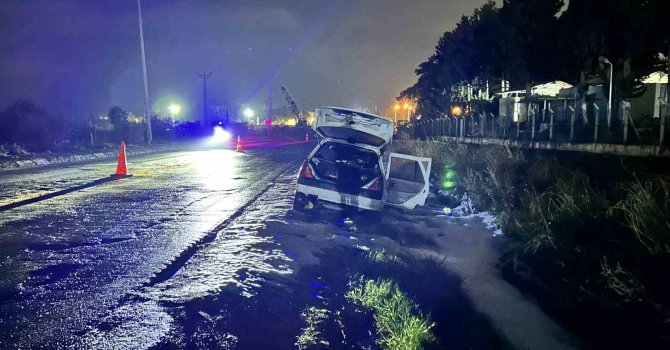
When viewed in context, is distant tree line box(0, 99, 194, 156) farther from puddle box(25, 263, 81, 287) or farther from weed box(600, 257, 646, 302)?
weed box(600, 257, 646, 302)

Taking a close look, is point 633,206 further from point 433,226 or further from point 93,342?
point 93,342

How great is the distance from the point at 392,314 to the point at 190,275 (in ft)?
7.92

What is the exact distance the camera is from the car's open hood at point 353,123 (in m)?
9.74

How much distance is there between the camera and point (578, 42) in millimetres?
16297

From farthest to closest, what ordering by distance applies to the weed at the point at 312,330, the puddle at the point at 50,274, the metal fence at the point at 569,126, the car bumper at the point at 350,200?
the metal fence at the point at 569,126 → the car bumper at the point at 350,200 → the puddle at the point at 50,274 → the weed at the point at 312,330

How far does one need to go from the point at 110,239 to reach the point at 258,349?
429 centimetres

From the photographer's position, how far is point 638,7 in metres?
14.4

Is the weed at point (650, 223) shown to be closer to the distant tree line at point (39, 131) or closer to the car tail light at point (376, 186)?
the car tail light at point (376, 186)

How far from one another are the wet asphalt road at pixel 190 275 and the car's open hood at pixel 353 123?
172 centimetres

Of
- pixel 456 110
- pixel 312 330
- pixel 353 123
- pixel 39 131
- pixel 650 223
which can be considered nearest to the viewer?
pixel 312 330

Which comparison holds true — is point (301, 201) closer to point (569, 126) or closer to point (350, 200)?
point (350, 200)

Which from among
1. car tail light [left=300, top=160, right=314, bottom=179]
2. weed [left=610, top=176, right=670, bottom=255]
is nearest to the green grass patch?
weed [left=610, top=176, right=670, bottom=255]

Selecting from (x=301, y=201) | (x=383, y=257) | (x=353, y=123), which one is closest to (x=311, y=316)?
(x=383, y=257)

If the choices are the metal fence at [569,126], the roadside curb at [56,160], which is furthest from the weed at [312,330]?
the roadside curb at [56,160]
